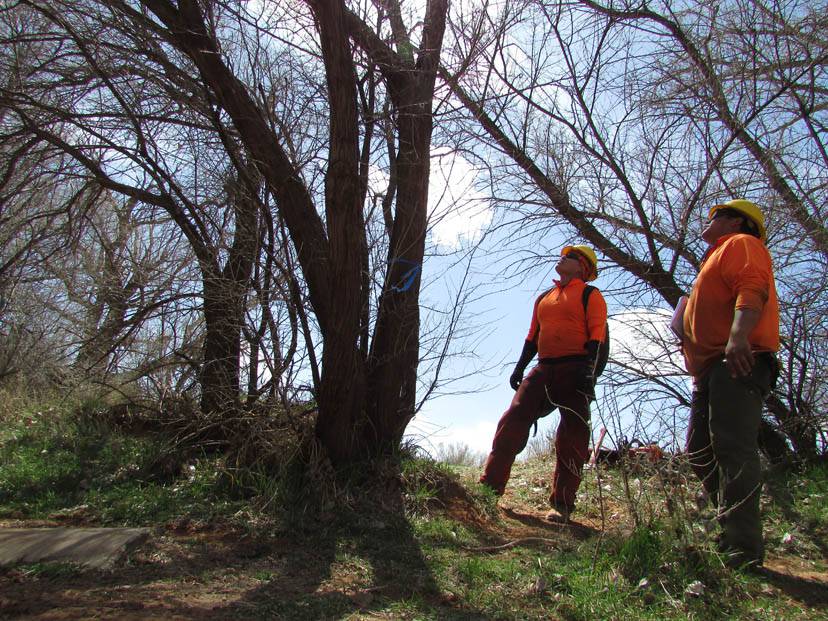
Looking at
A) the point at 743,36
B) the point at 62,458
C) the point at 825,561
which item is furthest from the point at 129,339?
the point at 743,36

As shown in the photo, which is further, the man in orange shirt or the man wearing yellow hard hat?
the man wearing yellow hard hat

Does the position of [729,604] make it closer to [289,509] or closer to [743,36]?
[289,509]

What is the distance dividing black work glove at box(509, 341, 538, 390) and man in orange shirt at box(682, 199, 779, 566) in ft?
5.01

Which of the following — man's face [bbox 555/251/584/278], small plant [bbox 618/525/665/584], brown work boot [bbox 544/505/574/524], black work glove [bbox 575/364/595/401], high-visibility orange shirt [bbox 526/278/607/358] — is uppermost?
man's face [bbox 555/251/584/278]

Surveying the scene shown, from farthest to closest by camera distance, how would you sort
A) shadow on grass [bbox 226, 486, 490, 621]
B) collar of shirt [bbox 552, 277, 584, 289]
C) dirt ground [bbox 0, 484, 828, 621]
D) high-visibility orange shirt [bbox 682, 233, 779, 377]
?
1. collar of shirt [bbox 552, 277, 584, 289]
2. high-visibility orange shirt [bbox 682, 233, 779, 377]
3. shadow on grass [bbox 226, 486, 490, 621]
4. dirt ground [bbox 0, 484, 828, 621]

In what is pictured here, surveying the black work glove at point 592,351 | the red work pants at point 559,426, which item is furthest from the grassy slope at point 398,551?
the black work glove at point 592,351

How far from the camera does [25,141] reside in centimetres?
637

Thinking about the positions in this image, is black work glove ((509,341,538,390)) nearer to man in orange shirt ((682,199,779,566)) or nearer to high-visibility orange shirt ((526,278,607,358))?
high-visibility orange shirt ((526,278,607,358))

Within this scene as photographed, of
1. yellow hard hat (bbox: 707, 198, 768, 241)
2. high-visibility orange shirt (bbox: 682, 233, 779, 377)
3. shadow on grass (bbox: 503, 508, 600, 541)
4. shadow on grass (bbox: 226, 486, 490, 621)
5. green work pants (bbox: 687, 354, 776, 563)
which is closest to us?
shadow on grass (bbox: 226, 486, 490, 621)

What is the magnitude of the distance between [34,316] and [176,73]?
382 inches

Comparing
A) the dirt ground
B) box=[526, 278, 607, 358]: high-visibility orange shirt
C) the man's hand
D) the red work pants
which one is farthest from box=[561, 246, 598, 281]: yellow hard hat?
the dirt ground

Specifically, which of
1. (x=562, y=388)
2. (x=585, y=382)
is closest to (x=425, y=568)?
(x=562, y=388)

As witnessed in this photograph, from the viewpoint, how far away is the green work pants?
3219mm

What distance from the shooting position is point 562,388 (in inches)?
186
